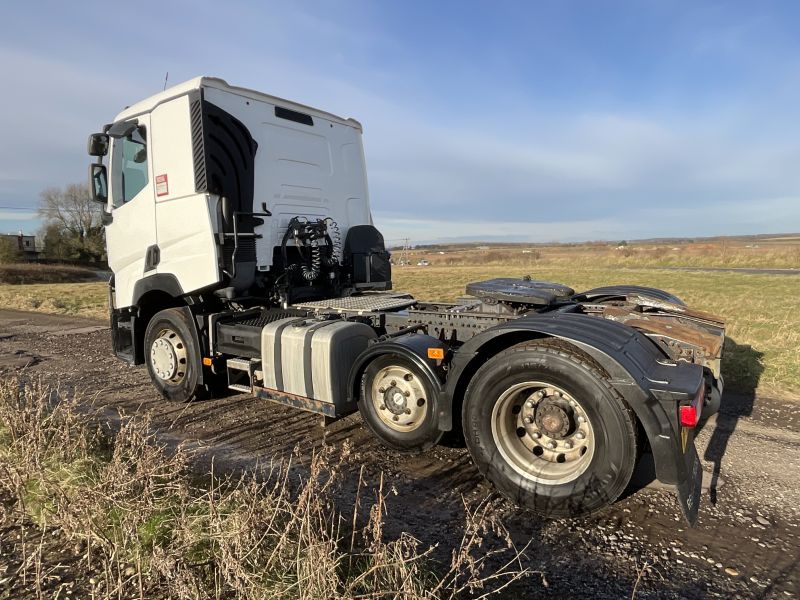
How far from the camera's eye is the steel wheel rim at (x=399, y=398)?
3914 mm

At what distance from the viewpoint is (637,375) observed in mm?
2902

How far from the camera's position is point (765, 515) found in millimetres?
3113

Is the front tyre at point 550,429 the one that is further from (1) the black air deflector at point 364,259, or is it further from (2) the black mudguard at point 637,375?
(1) the black air deflector at point 364,259

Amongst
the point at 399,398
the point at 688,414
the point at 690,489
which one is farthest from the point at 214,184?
the point at 690,489

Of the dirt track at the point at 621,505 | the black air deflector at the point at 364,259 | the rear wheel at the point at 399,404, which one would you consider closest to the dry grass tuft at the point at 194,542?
the dirt track at the point at 621,505

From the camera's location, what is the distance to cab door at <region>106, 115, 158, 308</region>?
5.55 m

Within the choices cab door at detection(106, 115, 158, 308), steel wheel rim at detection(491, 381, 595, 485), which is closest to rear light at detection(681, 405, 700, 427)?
steel wheel rim at detection(491, 381, 595, 485)

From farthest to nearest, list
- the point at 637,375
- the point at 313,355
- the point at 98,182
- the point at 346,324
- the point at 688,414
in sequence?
the point at 98,182 < the point at 346,324 < the point at 313,355 < the point at 637,375 < the point at 688,414

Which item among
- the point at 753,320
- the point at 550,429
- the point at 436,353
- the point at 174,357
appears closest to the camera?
the point at 550,429

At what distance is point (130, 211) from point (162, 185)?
78 centimetres

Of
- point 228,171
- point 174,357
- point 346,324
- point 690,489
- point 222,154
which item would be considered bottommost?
point 690,489

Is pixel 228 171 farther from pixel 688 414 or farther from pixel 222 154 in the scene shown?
pixel 688 414

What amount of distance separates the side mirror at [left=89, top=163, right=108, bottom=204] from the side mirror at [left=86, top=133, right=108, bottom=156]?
0.61 ft

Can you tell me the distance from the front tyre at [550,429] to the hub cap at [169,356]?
12.1ft
